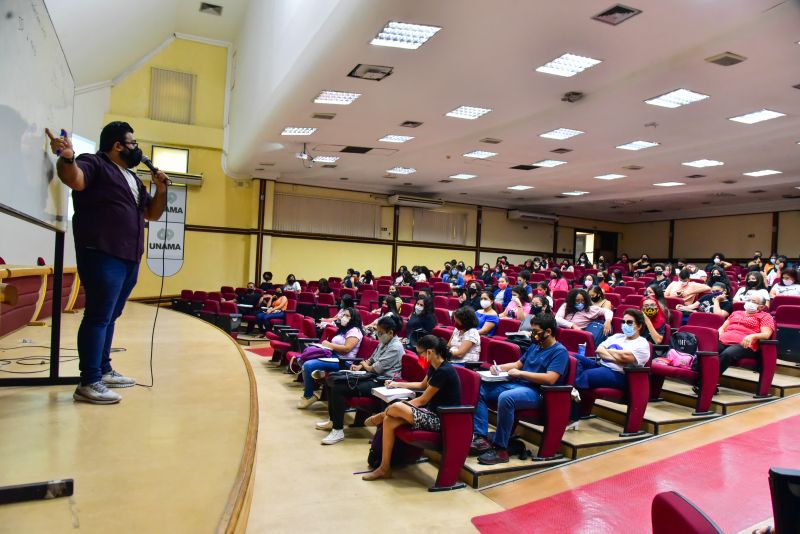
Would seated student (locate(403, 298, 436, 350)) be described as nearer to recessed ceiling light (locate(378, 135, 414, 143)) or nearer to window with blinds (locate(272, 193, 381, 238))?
recessed ceiling light (locate(378, 135, 414, 143))

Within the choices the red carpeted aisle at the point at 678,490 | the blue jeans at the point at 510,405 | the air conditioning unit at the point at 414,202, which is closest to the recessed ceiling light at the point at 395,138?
the air conditioning unit at the point at 414,202

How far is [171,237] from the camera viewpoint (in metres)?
13.3

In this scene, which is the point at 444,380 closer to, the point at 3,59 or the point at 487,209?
the point at 3,59

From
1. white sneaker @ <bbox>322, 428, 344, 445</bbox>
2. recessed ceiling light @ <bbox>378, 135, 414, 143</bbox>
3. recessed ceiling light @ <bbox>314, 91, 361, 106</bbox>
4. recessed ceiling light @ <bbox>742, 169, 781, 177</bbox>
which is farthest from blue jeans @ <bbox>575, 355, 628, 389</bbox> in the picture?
recessed ceiling light @ <bbox>742, 169, 781, 177</bbox>

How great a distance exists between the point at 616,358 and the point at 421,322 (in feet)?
8.18

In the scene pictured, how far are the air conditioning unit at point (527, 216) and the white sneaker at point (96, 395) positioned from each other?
16.8 metres

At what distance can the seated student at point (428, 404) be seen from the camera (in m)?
3.78

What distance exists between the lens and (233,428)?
6.20ft

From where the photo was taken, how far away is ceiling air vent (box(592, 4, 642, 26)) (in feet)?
16.1

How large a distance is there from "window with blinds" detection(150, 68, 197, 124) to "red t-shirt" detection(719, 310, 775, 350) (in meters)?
12.7

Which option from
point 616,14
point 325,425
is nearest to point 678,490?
point 325,425

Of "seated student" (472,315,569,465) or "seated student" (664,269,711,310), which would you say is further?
"seated student" (664,269,711,310)

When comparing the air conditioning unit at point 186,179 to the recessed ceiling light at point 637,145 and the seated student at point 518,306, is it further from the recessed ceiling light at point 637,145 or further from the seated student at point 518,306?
the recessed ceiling light at point 637,145

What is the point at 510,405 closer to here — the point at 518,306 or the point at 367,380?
the point at 367,380
